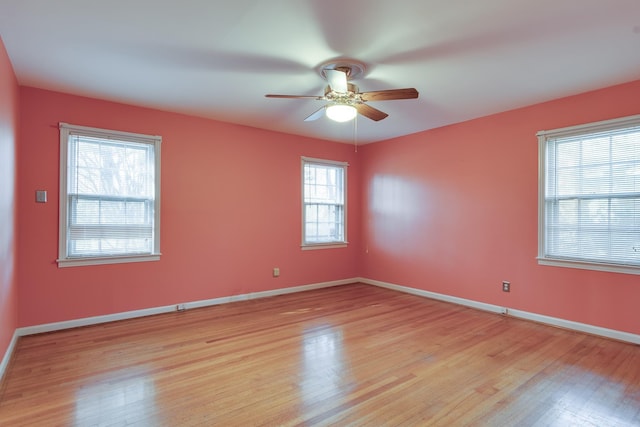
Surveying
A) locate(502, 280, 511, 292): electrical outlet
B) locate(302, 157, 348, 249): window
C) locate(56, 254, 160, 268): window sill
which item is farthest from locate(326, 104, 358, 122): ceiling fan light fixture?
locate(502, 280, 511, 292): electrical outlet

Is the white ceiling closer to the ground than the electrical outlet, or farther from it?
farther from it

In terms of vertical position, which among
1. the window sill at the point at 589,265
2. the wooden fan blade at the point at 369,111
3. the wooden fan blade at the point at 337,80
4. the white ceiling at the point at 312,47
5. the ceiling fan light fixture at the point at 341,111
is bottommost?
the window sill at the point at 589,265

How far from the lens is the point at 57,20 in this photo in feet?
7.42

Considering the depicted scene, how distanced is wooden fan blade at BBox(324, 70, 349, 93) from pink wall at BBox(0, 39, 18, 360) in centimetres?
250

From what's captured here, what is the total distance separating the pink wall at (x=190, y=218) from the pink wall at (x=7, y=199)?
291 millimetres

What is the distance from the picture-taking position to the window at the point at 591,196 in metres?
3.28

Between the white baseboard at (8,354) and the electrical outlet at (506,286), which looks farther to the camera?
the electrical outlet at (506,286)

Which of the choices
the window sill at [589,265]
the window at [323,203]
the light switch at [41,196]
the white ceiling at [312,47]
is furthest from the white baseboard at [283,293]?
the white ceiling at [312,47]

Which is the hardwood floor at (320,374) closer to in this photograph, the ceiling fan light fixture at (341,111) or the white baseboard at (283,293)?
the white baseboard at (283,293)

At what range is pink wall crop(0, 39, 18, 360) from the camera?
102 inches

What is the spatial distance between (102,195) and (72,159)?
18.8 inches

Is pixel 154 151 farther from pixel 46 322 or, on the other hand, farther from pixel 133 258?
pixel 46 322

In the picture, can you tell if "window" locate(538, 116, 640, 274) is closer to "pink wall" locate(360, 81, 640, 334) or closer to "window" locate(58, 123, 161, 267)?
"pink wall" locate(360, 81, 640, 334)

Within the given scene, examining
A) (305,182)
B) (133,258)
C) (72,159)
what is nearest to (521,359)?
(305,182)
